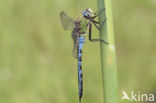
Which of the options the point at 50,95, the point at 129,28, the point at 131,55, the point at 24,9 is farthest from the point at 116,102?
the point at 24,9

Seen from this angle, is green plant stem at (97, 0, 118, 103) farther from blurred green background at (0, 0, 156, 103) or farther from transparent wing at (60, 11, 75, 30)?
blurred green background at (0, 0, 156, 103)

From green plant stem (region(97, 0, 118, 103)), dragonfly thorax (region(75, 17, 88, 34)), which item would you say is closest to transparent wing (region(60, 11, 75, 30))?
dragonfly thorax (region(75, 17, 88, 34))

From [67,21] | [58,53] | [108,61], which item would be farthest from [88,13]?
[58,53]

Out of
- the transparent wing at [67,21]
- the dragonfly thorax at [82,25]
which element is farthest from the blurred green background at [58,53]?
the dragonfly thorax at [82,25]

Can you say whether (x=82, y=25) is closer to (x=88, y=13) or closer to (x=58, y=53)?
(x=88, y=13)

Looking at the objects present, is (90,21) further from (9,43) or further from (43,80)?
(9,43)

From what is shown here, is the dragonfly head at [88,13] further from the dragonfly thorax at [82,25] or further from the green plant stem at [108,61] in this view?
the green plant stem at [108,61]
